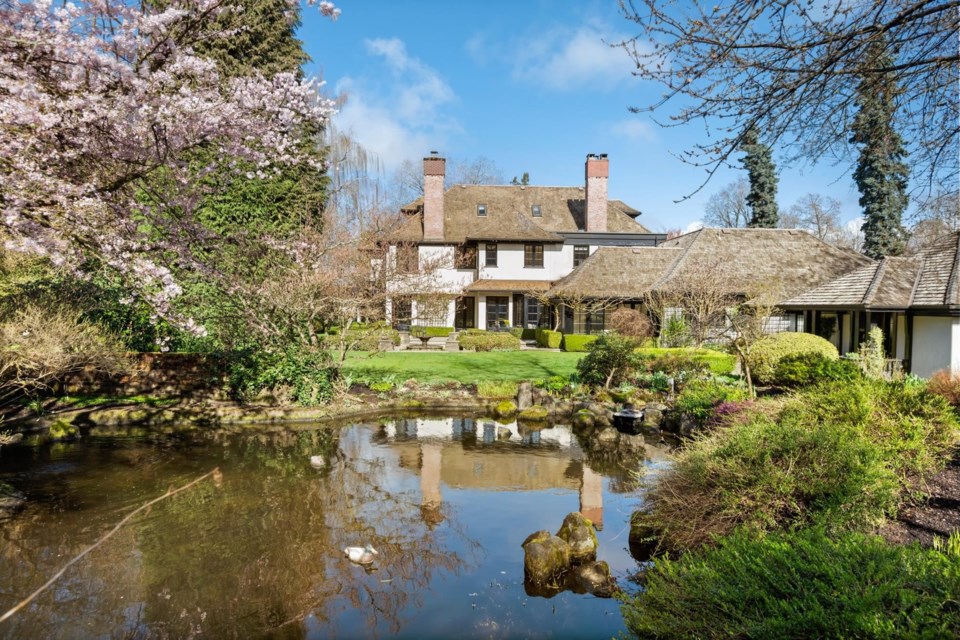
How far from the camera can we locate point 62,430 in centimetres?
1224

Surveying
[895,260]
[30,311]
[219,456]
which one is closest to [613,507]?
[219,456]

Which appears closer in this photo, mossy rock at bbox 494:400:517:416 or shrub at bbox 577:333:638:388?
mossy rock at bbox 494:400:517:416

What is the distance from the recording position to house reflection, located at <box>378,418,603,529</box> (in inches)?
381

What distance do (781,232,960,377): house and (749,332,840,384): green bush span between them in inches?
79.1

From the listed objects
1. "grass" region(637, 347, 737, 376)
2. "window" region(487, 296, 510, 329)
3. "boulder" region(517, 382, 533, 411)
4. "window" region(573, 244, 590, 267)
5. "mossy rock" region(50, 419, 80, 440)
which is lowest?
"mossy rock" region(50, 419, 80, 440)

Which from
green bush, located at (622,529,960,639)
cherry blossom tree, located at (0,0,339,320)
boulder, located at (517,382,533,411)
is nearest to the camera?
green bush, located at (622,529,960,639)

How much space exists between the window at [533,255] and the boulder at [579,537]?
26.3 metres

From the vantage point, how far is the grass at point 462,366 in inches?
700

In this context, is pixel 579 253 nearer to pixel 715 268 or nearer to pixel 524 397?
pixel 715 268

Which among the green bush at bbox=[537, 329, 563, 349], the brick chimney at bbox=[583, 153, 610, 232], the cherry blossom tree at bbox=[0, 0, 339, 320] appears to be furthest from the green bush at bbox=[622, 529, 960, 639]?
the brick chimney at bbox=[583, 153, 610, 232]

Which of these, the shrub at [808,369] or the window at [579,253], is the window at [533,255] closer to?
the window at [579,253]

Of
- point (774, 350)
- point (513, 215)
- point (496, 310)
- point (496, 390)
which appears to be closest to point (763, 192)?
point (513, 215)

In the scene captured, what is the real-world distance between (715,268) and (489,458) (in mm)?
17507

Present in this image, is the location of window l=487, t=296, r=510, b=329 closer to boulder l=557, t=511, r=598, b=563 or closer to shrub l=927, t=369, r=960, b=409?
shrub l=927, t=369, r=960, b=409
